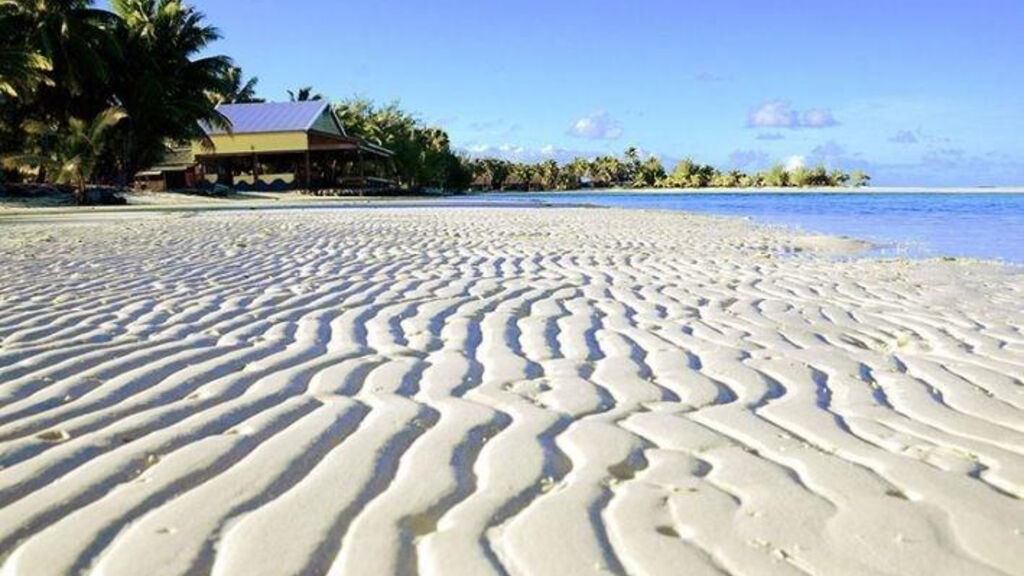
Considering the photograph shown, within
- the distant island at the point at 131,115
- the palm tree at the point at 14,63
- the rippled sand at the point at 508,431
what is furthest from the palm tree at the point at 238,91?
the rippled sand at the point at 508,431

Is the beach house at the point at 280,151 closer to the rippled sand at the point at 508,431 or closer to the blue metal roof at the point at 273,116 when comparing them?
the blue metal roof at the point at 273,116

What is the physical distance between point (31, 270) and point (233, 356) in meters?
4.93

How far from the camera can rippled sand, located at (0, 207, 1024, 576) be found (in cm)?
202

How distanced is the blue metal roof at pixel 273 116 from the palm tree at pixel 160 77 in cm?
373

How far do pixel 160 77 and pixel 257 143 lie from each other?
6.85 meters

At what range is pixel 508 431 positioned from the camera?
9.68 feet

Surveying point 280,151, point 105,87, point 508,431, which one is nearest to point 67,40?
point 105,87

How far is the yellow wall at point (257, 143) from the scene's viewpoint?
1660 inches

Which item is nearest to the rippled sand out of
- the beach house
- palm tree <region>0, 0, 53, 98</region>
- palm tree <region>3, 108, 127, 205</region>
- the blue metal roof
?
palm tree <region>0, 0, 53, 98</region>

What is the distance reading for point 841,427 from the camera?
3018mm

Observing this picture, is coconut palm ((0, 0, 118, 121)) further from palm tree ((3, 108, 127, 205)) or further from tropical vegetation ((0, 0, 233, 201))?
palm tree ((3, 108, 127, 205))

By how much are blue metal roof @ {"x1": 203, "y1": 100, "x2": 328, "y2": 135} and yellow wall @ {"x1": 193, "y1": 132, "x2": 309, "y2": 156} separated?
258 millimetres

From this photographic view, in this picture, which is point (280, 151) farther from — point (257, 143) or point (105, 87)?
point (105, 87)

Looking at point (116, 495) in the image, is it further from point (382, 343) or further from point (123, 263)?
point (123, 263)
